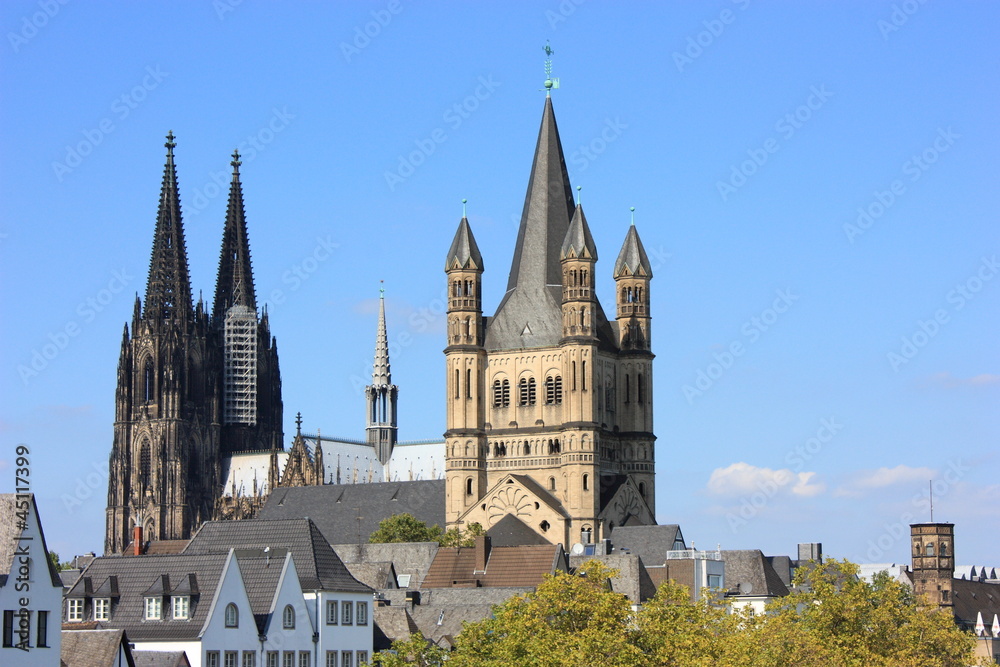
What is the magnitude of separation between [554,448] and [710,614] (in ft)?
256

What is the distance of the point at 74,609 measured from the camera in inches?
3263

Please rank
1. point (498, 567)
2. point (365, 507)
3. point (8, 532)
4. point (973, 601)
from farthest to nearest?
point (365, 507) → point (973, 601) → point (498, 567) → point (8, 532)

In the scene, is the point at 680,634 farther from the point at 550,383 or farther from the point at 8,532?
the point at 550,383

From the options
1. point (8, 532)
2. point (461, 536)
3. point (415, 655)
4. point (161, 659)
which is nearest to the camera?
point (8, 532)

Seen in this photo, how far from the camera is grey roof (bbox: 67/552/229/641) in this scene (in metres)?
78.9

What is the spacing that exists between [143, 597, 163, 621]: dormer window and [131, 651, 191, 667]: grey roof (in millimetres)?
2349

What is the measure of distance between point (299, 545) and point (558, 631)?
14.1m

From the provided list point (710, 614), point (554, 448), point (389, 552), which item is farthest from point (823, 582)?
point (554, 448)

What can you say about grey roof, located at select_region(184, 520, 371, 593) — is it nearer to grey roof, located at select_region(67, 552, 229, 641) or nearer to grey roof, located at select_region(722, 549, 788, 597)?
grey roof, located at select_region(67, 552, 229, 641)

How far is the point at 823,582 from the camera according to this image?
93250mm

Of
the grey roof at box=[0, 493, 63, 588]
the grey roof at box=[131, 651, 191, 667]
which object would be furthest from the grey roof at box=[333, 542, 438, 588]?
the grey roof at box=[0, 493, 63, 588]

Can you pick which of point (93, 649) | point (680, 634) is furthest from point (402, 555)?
point (93, 649)

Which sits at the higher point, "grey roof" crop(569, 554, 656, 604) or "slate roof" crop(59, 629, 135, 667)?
"grey roof" crop(569, 554, 656, 604)

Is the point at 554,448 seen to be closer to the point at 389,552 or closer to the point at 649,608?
the point at 389,552
